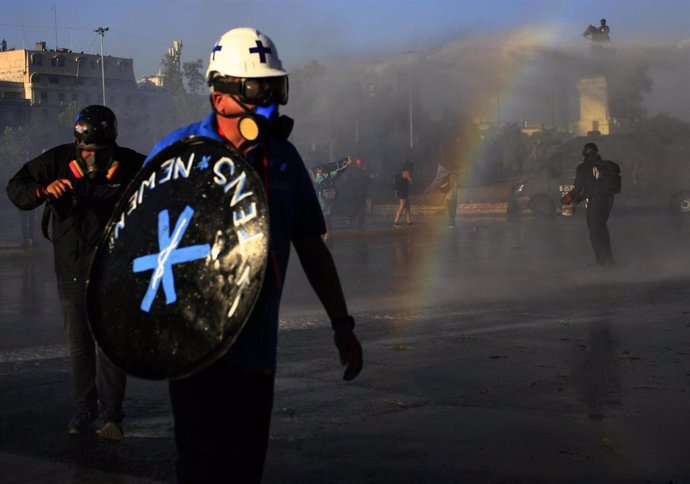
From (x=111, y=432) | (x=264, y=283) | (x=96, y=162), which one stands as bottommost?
(x=111, y=432)

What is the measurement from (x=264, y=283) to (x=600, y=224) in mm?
12516

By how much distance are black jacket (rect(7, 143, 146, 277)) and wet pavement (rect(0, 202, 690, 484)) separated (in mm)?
967

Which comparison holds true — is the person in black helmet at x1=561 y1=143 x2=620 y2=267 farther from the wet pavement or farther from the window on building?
the window on building

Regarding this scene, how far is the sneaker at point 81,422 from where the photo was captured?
574cm

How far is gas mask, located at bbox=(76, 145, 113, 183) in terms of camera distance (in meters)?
5.68

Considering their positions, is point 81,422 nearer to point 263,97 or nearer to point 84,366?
point 84,366

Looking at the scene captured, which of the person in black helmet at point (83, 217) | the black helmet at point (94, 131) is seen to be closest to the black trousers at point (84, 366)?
the person in black helmet at point (83, 217)

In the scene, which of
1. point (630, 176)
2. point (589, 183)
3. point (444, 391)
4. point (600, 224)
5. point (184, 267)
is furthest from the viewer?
point (630, 176)

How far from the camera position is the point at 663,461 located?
204 inches

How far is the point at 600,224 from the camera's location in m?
15.1

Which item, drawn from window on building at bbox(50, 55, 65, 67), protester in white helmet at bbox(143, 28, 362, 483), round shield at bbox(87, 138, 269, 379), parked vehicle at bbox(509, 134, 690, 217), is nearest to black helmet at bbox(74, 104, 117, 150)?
protester in white helmet at bbox(143, 28, 362, 483)

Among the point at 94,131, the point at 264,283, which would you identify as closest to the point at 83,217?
the point at 94,131

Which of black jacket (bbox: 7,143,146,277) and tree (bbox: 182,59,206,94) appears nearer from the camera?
black jacket (bbox: 7,143,146,277)

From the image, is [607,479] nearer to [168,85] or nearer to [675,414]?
[675,414]
